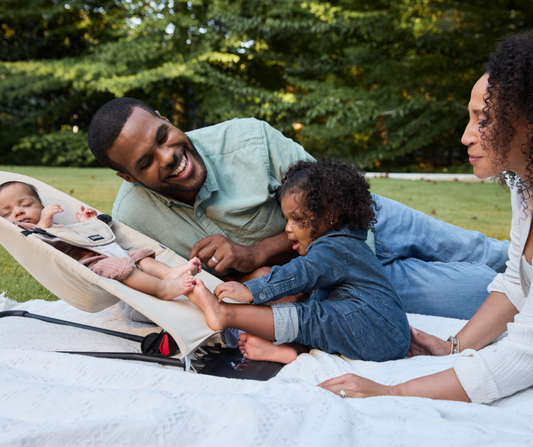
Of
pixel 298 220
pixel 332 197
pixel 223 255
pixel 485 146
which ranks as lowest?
pixel 223 255

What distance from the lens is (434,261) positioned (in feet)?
9.70

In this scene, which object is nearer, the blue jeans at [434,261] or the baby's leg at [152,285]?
the baby's leg at [152,285]

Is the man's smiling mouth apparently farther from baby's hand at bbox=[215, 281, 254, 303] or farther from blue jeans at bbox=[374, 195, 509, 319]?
blue jeans at bbox=[374, 195, 509, 319]

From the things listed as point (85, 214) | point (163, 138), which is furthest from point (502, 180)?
point (85, 214)

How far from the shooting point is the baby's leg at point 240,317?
2025 millimetres

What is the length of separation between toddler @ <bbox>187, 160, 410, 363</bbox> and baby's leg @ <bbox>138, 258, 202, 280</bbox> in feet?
0.47

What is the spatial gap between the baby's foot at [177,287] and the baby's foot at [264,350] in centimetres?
33

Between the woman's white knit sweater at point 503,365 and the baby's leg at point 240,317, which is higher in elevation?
the woman's white knit sweater at point 503,365

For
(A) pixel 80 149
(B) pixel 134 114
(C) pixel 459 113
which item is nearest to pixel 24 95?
(A) pixel 80 149

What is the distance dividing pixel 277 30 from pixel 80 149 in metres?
7.56

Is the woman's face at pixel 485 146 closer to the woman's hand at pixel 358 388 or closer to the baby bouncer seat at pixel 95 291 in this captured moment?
the woman's hand at pixel 358 388

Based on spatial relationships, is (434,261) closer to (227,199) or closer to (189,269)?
(227,199)

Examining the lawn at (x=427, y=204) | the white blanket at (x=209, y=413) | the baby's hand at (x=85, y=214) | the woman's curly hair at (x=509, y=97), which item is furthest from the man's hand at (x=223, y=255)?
the lawn at (x=427, y=204)

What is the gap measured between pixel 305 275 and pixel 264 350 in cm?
39
